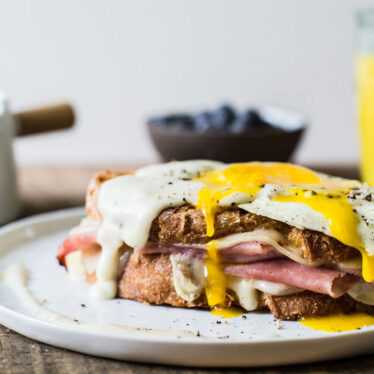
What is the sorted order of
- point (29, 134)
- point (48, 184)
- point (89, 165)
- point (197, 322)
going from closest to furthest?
point (197, 322)
point (29, 134)
point (48, 184)
point (89, 165)

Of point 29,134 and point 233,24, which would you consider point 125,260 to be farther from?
point 233,24

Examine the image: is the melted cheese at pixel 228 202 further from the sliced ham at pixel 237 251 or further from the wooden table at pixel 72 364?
the wooden table at pixel 72 364

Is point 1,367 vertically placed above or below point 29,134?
below

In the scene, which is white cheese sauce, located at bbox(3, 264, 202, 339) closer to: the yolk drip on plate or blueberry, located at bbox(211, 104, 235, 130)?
the yolk drip on plate

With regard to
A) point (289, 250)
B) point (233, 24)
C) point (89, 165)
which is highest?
point (233, 24)

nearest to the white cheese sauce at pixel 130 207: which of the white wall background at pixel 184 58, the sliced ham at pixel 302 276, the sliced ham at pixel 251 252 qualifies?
the sliced ham at pixel 251 252

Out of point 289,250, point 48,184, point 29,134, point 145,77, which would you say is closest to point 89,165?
point 48,184

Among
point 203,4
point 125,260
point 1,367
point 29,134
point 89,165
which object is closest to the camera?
point 1,367

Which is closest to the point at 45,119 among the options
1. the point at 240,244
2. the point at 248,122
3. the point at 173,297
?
the point at 248,122
